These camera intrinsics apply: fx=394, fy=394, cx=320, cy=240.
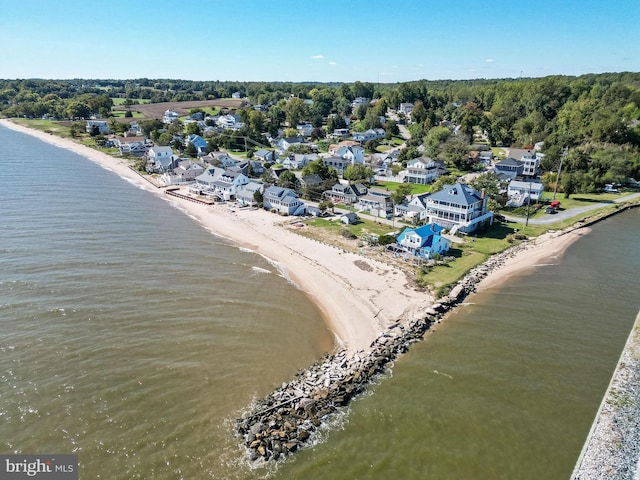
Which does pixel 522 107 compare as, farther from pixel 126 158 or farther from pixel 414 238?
pixel 126 158

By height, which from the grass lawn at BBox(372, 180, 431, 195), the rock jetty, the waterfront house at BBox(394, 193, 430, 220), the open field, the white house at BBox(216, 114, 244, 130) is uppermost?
the open field

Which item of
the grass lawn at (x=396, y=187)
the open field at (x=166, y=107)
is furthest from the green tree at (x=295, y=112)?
the grass lawn at (x=396, y=187)

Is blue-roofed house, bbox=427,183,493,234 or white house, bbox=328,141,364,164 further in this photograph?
white house, bbox=328,141,364,164

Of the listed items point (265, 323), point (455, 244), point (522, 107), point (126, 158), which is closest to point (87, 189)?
point (126, 158)

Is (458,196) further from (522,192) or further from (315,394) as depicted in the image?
(315,394)

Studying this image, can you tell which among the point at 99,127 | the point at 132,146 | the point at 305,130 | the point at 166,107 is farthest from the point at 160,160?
the point at 166,107

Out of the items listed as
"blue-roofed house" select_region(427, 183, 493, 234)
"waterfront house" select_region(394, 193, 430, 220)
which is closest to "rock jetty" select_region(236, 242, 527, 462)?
"blue-roofed house" select_region(427, 183, 493, 234)

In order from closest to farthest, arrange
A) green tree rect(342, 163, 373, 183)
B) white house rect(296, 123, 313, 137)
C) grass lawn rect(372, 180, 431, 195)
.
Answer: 1. grass lawn rect(372, 180, 431, 195)
2. green tree rect(342, 163, 373, 183)
3. white house rect(296, 123, 313, 137)

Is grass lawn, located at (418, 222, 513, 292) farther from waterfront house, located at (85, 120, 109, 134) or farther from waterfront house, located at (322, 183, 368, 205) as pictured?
waterfront house, located at (85, 120, 109, 134)
